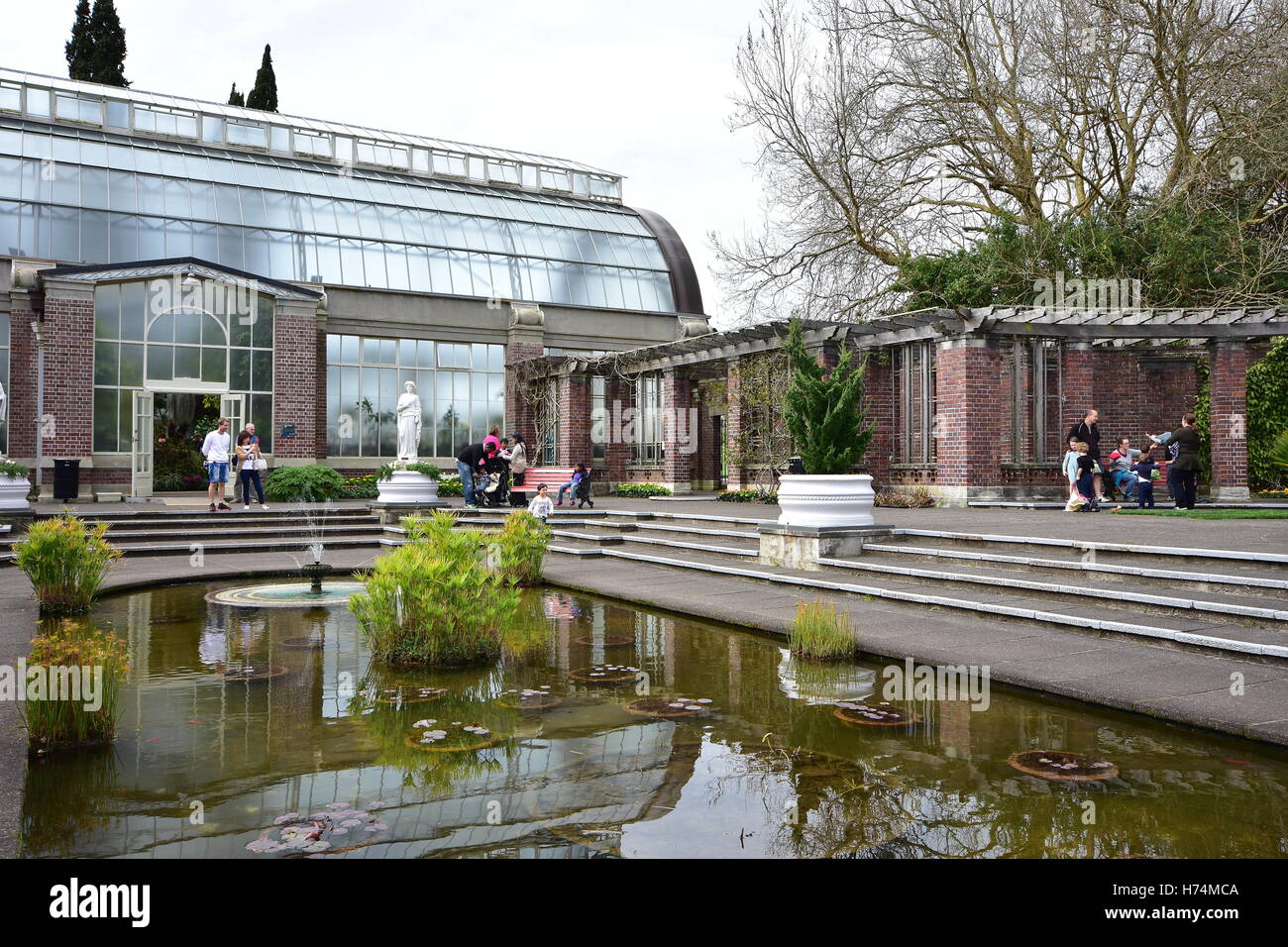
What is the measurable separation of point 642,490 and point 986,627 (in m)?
17.7

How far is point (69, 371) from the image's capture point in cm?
2311

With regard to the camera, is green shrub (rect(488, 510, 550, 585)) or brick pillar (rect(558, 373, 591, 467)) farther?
brick pillar (rect(558, 373, 591, 467))

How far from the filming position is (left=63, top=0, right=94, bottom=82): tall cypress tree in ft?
124

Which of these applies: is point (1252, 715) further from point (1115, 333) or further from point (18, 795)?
point (1115, 333)

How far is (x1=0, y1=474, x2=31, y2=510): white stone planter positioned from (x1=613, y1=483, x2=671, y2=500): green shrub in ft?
44.3

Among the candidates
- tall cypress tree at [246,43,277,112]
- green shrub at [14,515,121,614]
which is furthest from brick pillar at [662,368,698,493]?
tall cypress tree at [246,43,277,112]

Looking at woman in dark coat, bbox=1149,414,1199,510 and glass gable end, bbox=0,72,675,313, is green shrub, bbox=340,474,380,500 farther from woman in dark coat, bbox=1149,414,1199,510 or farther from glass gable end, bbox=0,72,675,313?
woman in dark coat, bbox=1149,414,1199,510

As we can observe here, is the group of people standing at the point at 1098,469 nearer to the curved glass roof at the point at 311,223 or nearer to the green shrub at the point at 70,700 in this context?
the green shrub at the point at 70,700

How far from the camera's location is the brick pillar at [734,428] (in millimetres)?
22594

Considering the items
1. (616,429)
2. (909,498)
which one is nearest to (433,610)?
(909,498)

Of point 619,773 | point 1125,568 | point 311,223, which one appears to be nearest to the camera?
point 619,773

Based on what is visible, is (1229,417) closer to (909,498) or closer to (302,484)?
(909,498)

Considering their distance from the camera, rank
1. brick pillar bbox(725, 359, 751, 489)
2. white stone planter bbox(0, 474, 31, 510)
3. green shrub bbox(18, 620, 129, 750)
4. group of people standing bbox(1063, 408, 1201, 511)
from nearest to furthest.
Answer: green shrub bbox(18, 620, 129, 750), white stone planter bbox(0, 474, 31, 510), group of people standing bbox(1063, 408, 1201, 511), brick pillar bbox(725, 359, 751, 489)

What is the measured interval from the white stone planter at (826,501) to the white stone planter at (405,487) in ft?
32.2
